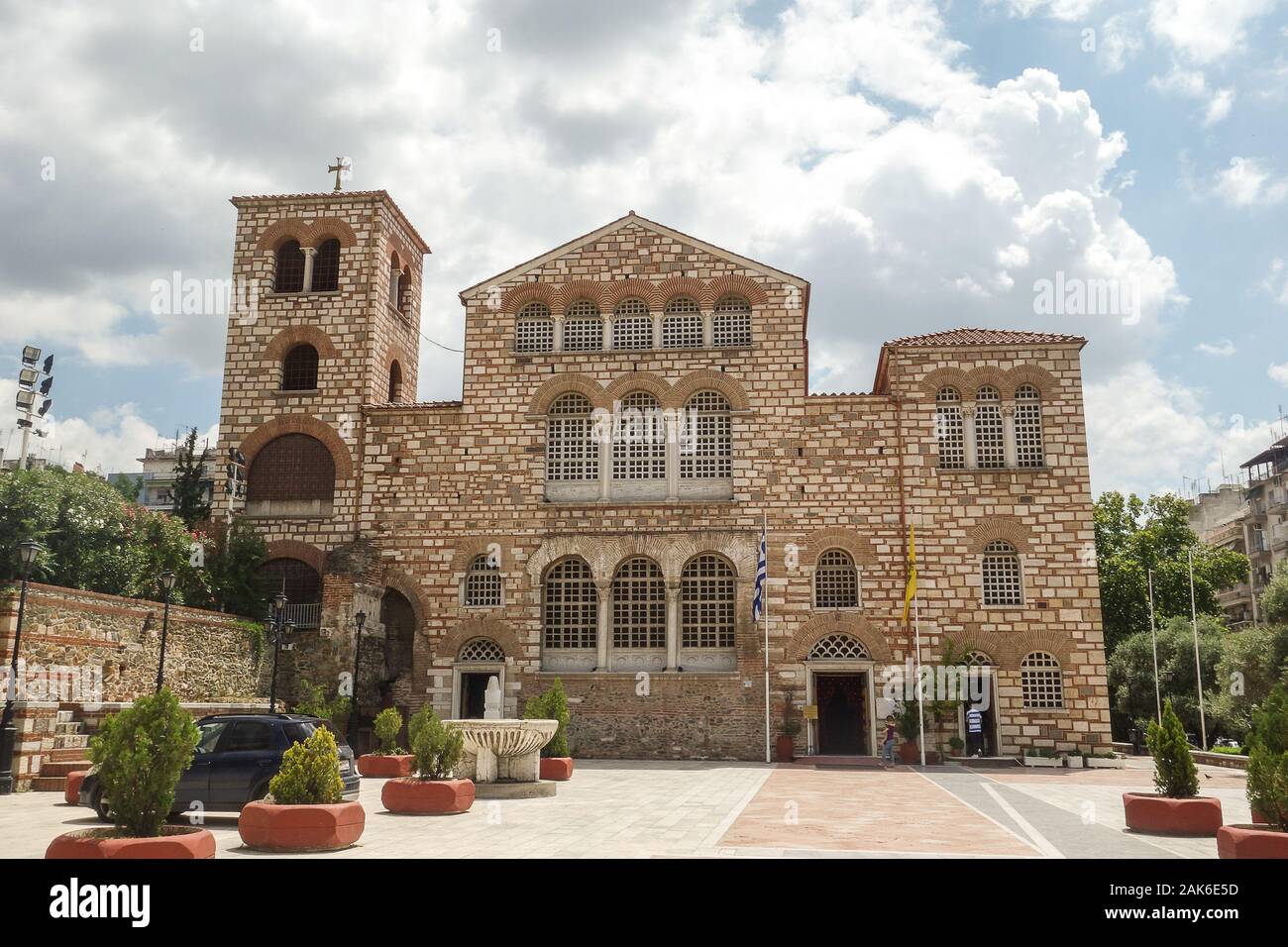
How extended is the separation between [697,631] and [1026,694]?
29.4 feet

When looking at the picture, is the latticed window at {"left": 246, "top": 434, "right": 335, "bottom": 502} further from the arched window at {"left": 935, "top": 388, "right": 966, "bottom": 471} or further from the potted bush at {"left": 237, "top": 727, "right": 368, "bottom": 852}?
the potted bush at {"left": 237, "top": 727, "right": 368, "bottom": 852}

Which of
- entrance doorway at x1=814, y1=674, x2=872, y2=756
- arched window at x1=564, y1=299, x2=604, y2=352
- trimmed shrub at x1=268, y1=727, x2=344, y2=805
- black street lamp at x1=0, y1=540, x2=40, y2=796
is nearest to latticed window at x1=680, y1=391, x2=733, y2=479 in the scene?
arched window at x1=564, y1=299, x2=604, y2=352

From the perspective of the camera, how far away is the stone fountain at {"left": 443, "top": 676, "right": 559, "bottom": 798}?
17156mm

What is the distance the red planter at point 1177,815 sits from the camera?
498 inches

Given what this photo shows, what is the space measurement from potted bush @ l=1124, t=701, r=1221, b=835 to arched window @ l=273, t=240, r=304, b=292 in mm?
27482

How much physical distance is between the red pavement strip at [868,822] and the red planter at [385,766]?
24.7 feet

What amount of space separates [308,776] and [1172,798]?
1073 cm

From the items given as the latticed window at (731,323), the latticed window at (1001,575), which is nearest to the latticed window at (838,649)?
the latticed window at (1001,575)

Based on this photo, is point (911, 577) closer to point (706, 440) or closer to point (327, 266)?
point (706, 440)

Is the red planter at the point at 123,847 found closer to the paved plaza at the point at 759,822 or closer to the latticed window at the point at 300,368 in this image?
the paved plaza at the point at 759,822

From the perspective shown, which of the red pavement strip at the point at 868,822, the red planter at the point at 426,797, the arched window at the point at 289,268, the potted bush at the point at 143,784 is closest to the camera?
the potted bush at the point at 143,784
